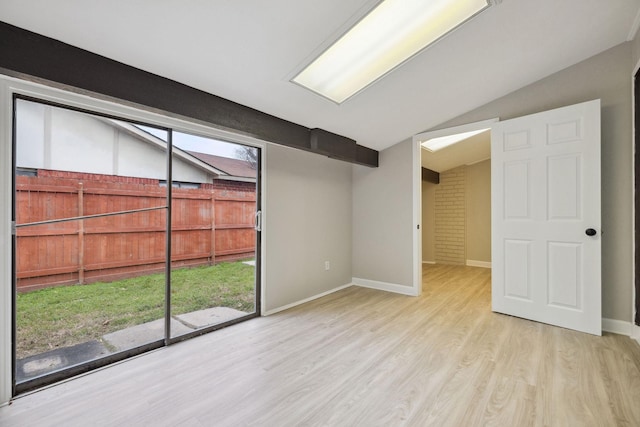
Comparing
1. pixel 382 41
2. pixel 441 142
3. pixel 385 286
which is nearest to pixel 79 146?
pixel 382 41

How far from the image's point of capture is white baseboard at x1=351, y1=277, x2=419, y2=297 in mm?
4020

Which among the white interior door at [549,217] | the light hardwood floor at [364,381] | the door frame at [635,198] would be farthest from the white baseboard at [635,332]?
the white interior door at [549,217]

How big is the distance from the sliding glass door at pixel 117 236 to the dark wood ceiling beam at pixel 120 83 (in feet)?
1.99

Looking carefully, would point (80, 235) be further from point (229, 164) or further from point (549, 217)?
point (549, 217)

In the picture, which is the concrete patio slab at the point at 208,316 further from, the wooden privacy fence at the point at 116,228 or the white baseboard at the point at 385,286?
the white baseboard at the point at 385,286

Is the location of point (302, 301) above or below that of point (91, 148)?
below

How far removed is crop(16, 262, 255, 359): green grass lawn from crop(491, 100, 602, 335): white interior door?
2897 mm

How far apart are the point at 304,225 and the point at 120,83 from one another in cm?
245

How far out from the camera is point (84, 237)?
2178 millimetres

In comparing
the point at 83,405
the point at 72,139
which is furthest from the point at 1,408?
the point at 72,139

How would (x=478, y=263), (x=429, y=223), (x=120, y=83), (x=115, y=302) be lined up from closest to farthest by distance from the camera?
1. (x=120, y=83)
2. (x=115, y=302)
3. (x=478, y=263)
4. (x=429, y=223)

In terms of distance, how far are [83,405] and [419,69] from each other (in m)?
3.34

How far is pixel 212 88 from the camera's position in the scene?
2.13 m

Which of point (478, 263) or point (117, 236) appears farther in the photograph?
point (478, 263)
